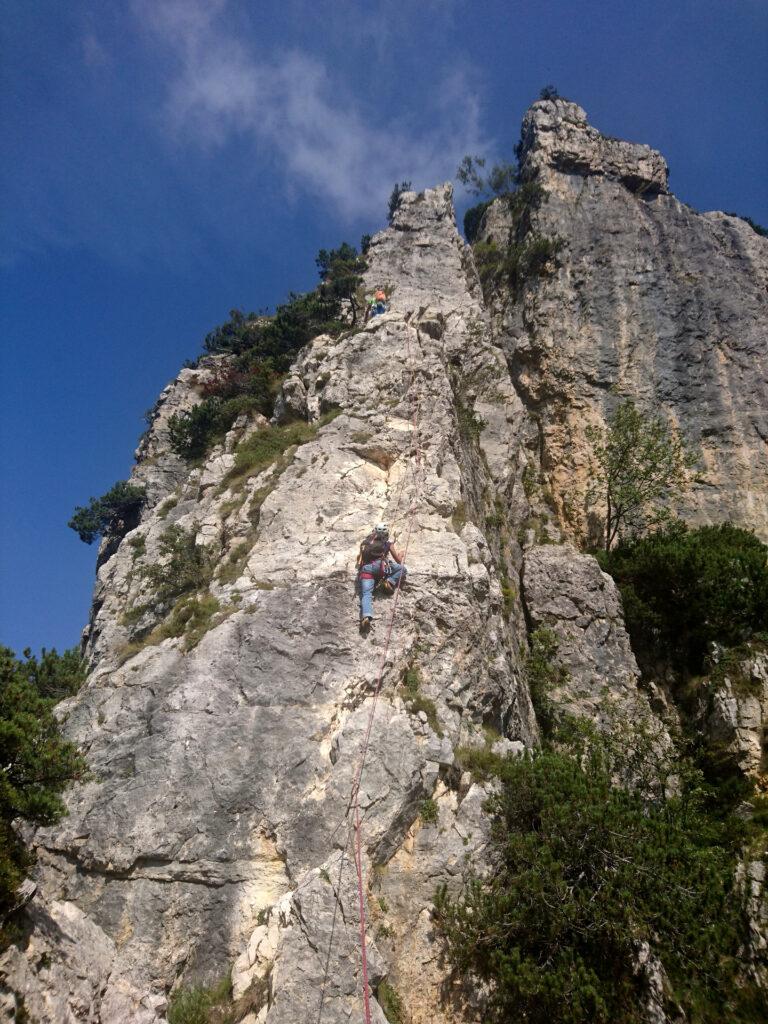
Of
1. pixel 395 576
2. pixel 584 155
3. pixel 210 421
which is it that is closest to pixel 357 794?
pixel 395 576

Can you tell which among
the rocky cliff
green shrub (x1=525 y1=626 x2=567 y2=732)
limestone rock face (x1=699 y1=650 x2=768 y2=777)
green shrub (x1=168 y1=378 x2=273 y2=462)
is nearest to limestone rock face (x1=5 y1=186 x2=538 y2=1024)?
the rocky cliff

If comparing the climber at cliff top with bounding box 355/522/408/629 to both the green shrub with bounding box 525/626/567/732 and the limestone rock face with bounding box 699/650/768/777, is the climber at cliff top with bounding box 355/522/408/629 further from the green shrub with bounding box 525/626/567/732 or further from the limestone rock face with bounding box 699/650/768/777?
the limestone rock face with bounding box 699/650/768/777

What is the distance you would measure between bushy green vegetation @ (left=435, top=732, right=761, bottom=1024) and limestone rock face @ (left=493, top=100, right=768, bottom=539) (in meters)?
15.2

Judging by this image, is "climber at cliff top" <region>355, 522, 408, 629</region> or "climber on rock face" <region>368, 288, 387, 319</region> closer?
"climber at cliff top" <region>355, 522, 408, 629</region>

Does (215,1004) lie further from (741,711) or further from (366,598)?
(741,711)

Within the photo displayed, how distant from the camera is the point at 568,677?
714 inches

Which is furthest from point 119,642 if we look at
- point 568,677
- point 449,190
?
point 449,190

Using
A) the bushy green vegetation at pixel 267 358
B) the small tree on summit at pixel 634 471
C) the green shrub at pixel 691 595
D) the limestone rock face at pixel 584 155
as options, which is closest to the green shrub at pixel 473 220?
the limestone rock face at pixel 584 155

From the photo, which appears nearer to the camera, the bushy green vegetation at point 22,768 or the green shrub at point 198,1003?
the bushy green vegetation at point 22,768

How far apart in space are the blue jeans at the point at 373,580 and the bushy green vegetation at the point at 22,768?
589 cm

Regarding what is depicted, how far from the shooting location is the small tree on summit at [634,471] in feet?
78.1

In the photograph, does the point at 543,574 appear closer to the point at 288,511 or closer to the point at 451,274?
the point at 288,511

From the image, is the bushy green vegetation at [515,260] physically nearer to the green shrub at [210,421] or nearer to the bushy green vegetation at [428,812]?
the green shrub at [210,421]

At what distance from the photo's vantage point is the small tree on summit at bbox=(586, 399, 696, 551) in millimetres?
23797
